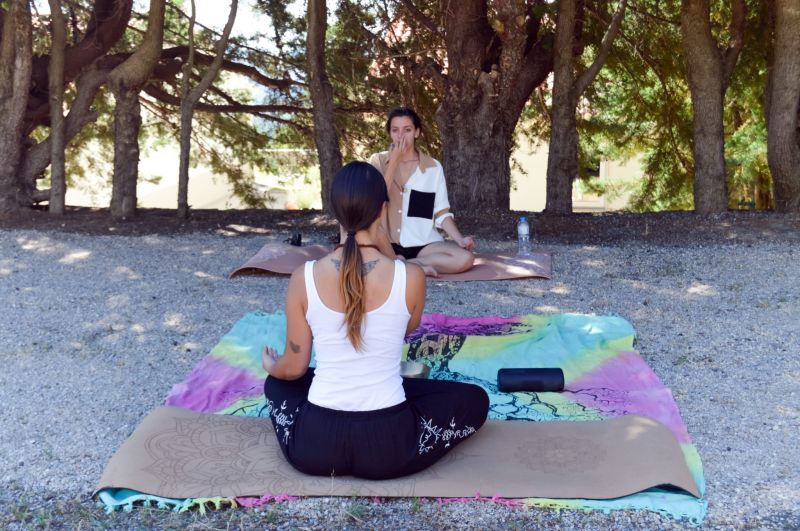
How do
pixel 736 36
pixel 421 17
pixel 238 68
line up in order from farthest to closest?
pixel 238 68, pixel 421 17, pixel 736 36

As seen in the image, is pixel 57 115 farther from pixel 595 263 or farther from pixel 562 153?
pixel 595 263

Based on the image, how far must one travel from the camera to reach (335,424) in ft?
8.09

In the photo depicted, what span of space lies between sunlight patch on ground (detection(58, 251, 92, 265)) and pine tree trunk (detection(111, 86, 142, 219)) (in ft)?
5.74

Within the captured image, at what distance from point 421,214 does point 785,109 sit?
3990mm

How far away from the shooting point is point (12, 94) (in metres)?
7.76

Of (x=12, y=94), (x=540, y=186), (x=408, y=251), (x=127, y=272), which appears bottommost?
(x=127, y=272)

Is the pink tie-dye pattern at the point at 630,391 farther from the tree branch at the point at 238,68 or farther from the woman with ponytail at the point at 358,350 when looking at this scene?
the tree branch at the point at 238,68

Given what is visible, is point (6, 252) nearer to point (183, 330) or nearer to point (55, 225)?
point (55, 225)

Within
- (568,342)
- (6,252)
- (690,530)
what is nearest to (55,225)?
(6,252)

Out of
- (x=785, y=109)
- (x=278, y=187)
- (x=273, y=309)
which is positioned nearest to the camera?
(x=273, y=309)

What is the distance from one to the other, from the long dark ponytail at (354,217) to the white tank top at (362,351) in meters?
0.04

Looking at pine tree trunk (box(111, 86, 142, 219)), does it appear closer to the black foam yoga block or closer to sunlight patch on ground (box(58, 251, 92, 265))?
sunlight patch on ground (box(58, 251, 92, 265))

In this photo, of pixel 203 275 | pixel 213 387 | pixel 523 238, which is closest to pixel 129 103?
pixel 203 275

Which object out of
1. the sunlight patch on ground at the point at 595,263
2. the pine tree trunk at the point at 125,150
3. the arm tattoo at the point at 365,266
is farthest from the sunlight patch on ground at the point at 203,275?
the arm tattoo at the point at 365,266
